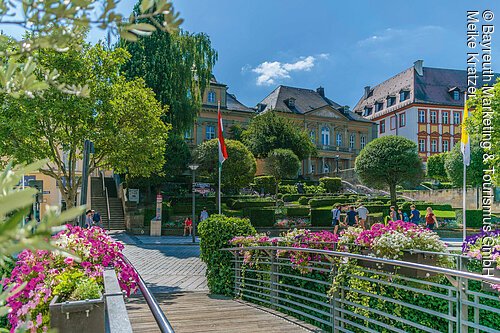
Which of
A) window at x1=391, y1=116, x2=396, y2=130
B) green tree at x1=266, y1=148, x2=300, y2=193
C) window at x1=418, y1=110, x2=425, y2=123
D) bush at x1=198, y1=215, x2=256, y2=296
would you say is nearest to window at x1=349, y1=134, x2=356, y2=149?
window at x1=391, y1=116, x2=396, y2=130

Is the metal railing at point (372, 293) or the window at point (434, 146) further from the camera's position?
the window at point (434, 146)

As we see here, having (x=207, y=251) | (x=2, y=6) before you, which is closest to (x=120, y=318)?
(x=2, y=6)

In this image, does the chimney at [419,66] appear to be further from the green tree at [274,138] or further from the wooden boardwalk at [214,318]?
the wooden boardwalk at [214,318]

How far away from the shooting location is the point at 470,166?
142 feet

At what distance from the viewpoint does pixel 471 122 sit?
2455 centimetres

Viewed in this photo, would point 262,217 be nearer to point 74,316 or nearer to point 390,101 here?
point 74,316

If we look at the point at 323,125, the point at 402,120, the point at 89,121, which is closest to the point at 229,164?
the point at 89,121

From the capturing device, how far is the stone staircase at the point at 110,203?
31.8 meters

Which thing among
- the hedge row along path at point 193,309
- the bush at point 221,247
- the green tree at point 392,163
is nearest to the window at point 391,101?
the green tree at point 392,163

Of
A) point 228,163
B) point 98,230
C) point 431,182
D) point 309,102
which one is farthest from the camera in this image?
point 309,102

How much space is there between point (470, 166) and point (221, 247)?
3967 centimetres

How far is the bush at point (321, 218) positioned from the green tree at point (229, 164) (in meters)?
6.97

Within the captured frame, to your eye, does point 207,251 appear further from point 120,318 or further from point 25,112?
point 25,112

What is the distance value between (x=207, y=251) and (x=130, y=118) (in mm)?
10248
